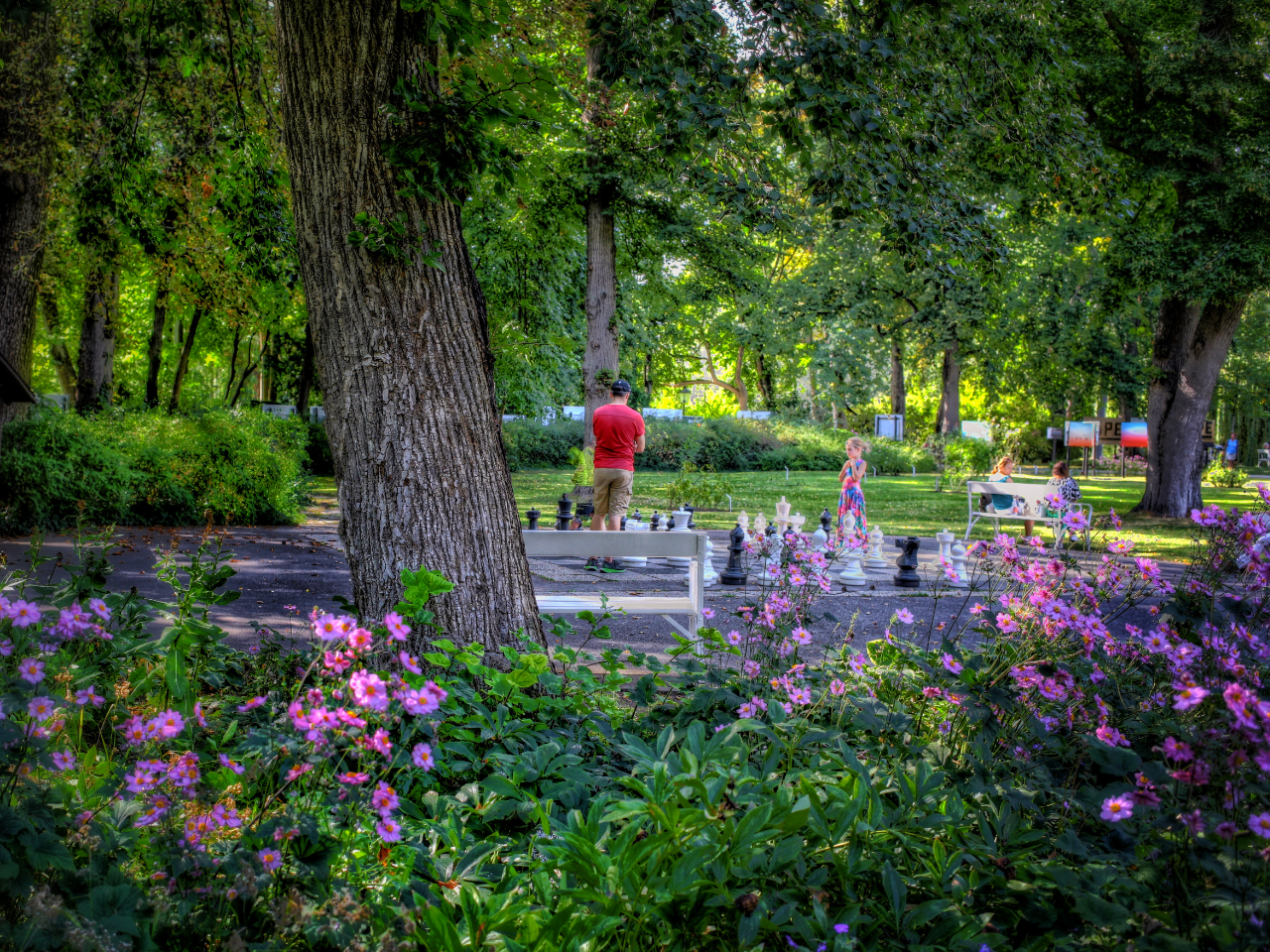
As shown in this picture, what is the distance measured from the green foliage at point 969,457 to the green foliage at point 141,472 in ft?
60.8

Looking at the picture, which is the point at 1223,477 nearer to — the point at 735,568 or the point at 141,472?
the point at 735,568

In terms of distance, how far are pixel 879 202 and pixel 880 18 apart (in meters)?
0.89

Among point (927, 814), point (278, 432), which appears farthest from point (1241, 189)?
point (278, 432)

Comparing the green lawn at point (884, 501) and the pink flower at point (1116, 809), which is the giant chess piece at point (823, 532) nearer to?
the green lawn at point (884, 501)

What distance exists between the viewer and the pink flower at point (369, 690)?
1.67m

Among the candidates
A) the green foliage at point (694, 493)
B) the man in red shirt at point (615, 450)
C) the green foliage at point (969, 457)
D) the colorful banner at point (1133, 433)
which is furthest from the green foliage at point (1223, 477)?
the man in red shirt at point (615, 450)

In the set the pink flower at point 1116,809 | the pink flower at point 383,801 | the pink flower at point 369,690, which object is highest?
the pink flower at point 369,690

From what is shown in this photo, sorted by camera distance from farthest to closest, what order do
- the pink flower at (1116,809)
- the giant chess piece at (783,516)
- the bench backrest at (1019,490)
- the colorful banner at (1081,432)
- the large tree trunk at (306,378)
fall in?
the colorful banner at (1081,432), the large tree trunk at (306,378), the bench backrest at (1019,490), the giant chess piece at (783,516), the pink flower at (1116,809)

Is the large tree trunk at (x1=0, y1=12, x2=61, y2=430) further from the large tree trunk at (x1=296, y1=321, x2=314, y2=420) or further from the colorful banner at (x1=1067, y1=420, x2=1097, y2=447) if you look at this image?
the colorful banner at (x1=1067, y1=420, x2=1097, y2=447)

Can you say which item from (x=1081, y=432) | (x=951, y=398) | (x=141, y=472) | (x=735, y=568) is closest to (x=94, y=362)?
(x=141, y=472)

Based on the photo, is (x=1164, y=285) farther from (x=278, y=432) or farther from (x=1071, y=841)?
(x=278, y=432)

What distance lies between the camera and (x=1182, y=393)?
15805mm

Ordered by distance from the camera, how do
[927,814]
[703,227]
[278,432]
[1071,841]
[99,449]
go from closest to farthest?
1. [1071,841]
2. [927,814]
3. [99,449]
4. [703,227]
5. [278,432]

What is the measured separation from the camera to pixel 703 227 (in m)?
14.1
